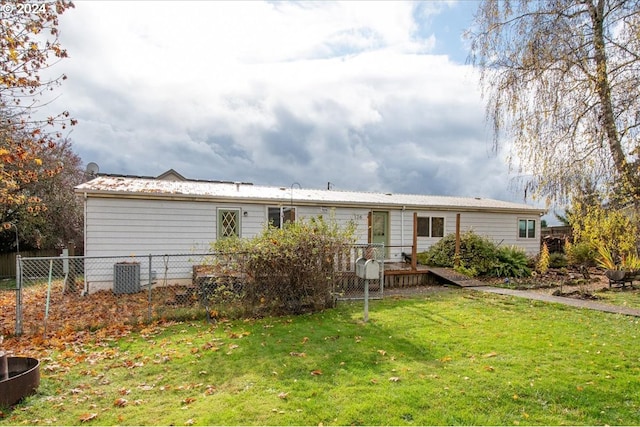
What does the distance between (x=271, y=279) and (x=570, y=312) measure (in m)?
6.55

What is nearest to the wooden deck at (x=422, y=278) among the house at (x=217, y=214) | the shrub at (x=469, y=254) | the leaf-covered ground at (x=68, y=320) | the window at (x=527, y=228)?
the house at (x=217, y=214)

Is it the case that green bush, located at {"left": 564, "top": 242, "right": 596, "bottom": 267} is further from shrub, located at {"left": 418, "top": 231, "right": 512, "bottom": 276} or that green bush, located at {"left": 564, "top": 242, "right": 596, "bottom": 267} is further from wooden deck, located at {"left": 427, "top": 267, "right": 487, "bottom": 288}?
wooden deck, located at {"left": 427, "top": 267, "right": 487, "bottom": 288}

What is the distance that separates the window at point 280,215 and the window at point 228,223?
1167 mm

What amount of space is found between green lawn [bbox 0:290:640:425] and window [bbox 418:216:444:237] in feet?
28.8

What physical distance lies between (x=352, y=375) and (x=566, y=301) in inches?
292

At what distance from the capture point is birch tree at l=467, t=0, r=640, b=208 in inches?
302

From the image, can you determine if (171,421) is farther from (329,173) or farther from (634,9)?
(329,173)

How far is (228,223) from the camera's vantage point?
41.3 feet

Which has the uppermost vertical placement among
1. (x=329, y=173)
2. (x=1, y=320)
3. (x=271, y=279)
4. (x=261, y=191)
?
(x=329, y=173)

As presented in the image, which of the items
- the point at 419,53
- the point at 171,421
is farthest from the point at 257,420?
the point at 419,53

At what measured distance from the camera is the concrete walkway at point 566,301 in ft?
26.2

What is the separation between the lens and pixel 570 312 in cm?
792

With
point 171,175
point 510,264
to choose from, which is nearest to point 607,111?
Result: point 510,264

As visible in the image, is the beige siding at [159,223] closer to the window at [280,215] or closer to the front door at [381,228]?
the window at [280,215]
